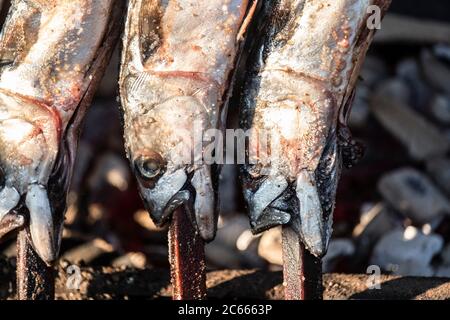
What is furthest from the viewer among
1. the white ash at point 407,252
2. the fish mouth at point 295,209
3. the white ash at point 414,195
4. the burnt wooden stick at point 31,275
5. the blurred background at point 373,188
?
the white ash at point 414,195

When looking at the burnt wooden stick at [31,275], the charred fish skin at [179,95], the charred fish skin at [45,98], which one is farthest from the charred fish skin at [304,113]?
the burnt wooden stick at [31,275]

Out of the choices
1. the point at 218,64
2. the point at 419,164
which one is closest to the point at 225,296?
the point at 218,64

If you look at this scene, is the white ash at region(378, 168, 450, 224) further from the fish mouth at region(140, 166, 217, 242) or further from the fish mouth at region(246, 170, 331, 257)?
the fish mouth at region(140, 166, 217, 242)

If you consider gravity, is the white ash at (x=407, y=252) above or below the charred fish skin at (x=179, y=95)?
below

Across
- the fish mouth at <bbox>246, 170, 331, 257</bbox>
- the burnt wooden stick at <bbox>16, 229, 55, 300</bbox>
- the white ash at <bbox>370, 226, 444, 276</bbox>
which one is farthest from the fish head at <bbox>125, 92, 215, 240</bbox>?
the white ash at <bbox>370, 226, 444, 276</bbox>

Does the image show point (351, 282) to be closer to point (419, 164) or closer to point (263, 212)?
point (263, 212)

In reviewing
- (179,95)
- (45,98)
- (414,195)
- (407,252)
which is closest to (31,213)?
(45,98)

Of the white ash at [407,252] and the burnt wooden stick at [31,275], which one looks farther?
the white ash at [407,252]

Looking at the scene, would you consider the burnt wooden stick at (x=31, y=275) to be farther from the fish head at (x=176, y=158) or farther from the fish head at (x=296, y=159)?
the fish head at (x=296, y=159)

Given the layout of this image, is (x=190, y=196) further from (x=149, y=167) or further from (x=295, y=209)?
(x=295, y=209)
